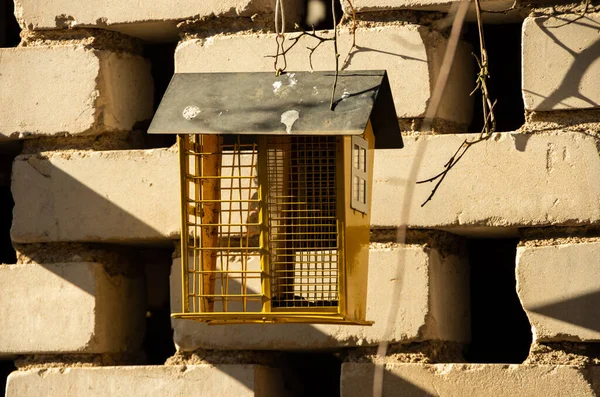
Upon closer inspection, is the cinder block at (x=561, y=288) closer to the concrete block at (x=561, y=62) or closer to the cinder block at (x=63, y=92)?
the concrete block at (x=561, y=62)

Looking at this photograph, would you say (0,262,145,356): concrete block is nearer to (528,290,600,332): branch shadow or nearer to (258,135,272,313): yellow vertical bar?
(258,135,272,313): yellow vertical bar

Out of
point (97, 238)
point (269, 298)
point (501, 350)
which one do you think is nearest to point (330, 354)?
point (501, 350)

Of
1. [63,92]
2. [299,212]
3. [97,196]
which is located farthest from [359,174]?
[63,92]

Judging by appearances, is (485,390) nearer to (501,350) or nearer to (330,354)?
(501,350)

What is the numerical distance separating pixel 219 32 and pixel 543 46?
3.10 feet

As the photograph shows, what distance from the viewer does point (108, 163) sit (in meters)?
3.78

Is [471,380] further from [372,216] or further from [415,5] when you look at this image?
[415,5]

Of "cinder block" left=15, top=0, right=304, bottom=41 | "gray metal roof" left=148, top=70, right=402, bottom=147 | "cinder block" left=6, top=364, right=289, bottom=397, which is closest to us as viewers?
"gray metal roof" left=148, top=70, right=402, bottom=147

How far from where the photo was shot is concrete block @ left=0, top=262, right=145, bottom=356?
12.3 feet

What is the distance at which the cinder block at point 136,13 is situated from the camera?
12.2 feet

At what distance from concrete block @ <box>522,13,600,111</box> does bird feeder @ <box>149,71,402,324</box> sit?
49 cm

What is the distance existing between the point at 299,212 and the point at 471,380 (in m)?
0.74

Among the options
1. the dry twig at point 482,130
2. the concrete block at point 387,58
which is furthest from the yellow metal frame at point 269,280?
the concrete block at point 387,58

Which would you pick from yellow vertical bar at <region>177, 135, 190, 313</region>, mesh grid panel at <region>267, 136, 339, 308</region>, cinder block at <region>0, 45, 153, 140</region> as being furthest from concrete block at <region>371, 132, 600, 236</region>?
cinder block at <region>0, 45, 153, 140</region>
